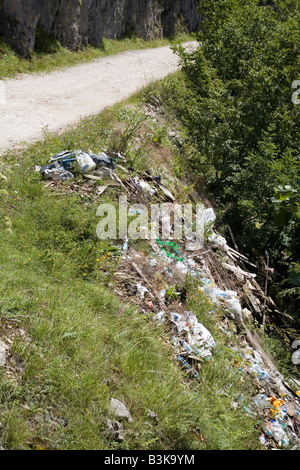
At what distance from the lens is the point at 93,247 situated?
17.5 feet

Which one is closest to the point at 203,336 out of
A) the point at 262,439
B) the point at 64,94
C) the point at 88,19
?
the point at 262,439

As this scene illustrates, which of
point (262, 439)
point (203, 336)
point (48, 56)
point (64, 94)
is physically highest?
point (48, 56)

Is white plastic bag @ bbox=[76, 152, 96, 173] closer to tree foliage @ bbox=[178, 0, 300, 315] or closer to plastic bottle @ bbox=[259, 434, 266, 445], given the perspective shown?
tree foliage @ bbox=[178, 0, 300, 315]

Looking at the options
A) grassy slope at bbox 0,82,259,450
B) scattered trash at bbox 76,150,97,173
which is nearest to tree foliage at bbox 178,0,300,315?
scattered trash at bbox 76,150,97,173

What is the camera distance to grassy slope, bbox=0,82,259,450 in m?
2.99

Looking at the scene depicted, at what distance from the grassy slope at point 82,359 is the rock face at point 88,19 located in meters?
9.61

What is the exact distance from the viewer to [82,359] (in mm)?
3500

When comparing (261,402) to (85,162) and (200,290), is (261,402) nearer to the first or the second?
(200,290)

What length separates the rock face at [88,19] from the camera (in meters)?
12.8

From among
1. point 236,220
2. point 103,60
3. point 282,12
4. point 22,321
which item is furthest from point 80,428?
point 282,12

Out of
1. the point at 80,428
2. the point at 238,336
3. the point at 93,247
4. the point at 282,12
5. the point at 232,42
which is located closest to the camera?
the point at 80,428

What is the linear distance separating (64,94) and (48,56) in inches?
148

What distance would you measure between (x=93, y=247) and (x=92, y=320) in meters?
1.51
